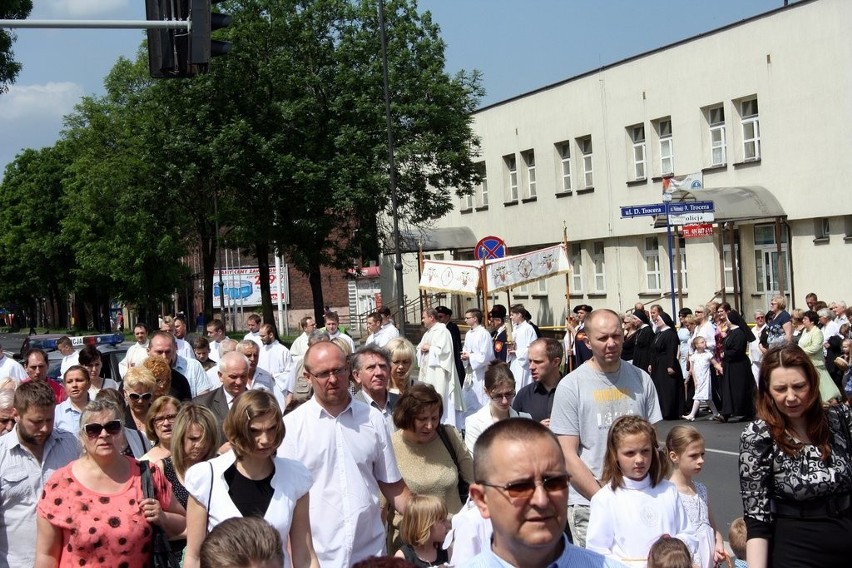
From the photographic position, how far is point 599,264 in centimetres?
4478

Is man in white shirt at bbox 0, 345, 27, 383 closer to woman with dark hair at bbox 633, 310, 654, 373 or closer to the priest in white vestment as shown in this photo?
the priest in white vestment

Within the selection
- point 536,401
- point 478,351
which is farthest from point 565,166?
point 536,401

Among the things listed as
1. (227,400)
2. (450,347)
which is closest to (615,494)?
(227,400)

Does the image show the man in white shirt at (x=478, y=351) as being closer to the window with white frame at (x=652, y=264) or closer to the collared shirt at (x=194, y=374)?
the collared shirt at (x=194, y=374)

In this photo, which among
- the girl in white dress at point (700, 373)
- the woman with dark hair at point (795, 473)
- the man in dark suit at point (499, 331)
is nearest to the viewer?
the woman with dark hair at point (795, 473)

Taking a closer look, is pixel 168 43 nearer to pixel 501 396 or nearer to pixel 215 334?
pixel 501 396

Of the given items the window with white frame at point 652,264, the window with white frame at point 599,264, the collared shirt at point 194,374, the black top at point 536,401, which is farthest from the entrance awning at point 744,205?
the black top at point 536,401

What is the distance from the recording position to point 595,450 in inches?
263

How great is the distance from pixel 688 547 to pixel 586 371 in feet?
3.91

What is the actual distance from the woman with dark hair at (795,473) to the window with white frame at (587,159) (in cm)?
3898

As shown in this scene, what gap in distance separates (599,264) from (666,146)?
21.0ft

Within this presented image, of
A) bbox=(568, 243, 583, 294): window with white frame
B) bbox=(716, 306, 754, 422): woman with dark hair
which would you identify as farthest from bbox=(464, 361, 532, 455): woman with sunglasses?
bbox=(568, 243, 583, 294): window with white frame

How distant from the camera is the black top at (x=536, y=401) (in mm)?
8719

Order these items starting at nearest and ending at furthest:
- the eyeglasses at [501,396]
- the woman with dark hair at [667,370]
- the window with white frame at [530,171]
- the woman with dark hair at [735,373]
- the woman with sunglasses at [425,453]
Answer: the woman with sunglasses at [425,453], the eyeglasses at [501,396], the woman with dark hair at [735,373], the woman with dark hair at [667,370], the window with white frame at [530,171]
